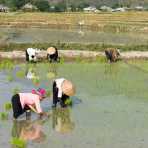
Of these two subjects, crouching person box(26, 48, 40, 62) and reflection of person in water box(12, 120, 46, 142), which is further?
crouching person box(26, 48, 40, 62)

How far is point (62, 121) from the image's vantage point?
8.90m

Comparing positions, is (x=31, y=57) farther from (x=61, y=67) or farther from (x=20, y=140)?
(x=20, y=140)

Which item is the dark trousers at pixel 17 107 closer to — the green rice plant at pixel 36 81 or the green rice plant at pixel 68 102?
the green rice plant at pixel 68 102

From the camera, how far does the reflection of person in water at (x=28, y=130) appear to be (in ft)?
25.4

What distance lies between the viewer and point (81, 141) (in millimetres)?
7496

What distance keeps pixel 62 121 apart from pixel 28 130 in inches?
35.2

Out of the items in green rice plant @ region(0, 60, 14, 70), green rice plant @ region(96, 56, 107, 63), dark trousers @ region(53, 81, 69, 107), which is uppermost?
dark trousers @ region(53, 81, 69, 107)

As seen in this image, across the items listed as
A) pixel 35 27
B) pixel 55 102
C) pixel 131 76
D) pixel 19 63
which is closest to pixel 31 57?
pixel 19 63

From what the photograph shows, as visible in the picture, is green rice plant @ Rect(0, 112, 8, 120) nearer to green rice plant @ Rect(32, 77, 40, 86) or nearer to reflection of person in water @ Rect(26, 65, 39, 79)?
green rice plant @ Rect(32, 77, 40, 86)

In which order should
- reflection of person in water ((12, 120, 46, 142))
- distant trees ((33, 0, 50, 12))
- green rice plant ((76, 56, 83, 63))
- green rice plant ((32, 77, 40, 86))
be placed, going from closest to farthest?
1. reflection of person in water ((12, 120, 46, 142))
2. green rice plant ((32, 77, 40, 86))
3. green rice plant ((76, 56, 83, 63))
4. distant trees ((33, 0, 50, 12))

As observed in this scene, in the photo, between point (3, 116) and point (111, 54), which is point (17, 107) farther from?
point (111, 54)

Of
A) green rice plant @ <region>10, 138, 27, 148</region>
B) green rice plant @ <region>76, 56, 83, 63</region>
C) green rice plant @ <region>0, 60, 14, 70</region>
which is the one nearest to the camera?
green rice plant @ <region>10, 138, 27, 148</region>

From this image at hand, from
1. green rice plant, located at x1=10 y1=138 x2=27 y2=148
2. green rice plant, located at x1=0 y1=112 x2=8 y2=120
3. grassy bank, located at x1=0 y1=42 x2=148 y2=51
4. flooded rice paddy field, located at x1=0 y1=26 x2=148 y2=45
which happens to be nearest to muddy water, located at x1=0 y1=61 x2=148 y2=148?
green rice plant, located at x1=10 y1=138 x2=27 y2=148

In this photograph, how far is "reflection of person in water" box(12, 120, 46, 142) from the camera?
7.73 meters
